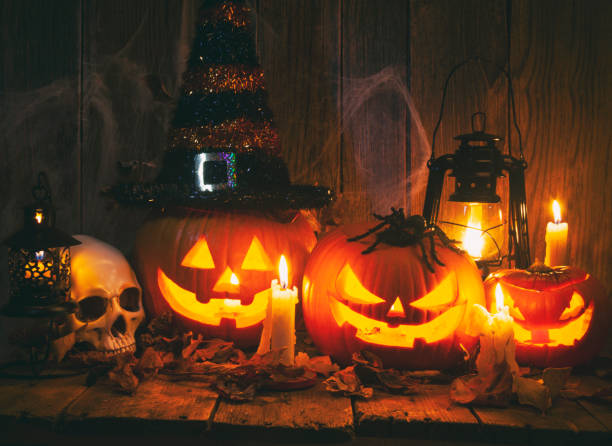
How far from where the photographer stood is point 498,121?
91.2 inches

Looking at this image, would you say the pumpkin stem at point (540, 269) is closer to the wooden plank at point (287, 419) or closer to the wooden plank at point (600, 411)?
the wooden plank at point (600, 411)

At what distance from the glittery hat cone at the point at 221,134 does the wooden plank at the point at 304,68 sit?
0.99ft

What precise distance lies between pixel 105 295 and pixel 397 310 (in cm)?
100

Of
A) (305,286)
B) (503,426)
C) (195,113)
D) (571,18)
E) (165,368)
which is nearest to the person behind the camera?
(503,426)

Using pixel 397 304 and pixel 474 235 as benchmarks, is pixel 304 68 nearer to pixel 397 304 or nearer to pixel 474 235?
pixel 474 235

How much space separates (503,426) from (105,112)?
205 cm

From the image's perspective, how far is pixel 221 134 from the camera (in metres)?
1.98

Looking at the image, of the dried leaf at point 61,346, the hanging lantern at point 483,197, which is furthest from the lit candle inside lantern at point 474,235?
the dried leaf at point 61,346

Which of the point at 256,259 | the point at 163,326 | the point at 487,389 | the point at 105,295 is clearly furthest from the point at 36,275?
the point at 487,389

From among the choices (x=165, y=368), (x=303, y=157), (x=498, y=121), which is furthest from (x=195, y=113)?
(x=498, y=121)

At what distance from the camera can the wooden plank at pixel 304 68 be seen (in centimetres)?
236

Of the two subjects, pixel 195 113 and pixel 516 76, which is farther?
pixel 516 76

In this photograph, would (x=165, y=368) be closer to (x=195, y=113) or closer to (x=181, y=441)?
(x=181, y=441)

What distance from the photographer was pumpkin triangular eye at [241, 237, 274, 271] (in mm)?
1927
